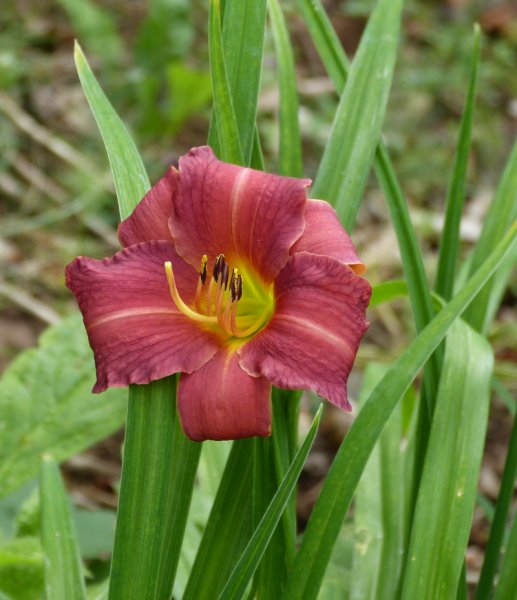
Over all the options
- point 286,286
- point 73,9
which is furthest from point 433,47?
point 286,286

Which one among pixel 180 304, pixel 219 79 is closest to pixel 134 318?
pixel 180 304

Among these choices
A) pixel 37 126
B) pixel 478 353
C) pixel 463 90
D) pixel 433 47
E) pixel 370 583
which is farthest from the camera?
pixel 433 47

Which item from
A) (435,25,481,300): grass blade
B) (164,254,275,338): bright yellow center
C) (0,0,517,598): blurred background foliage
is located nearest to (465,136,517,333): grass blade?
(435,25,481,300): grass blade

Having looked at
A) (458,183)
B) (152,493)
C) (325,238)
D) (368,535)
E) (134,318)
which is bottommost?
(368,535)

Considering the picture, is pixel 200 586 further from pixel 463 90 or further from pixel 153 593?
pixel 463 90

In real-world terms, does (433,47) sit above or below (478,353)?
above

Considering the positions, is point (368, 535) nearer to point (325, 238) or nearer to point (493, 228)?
point (493, 228)
